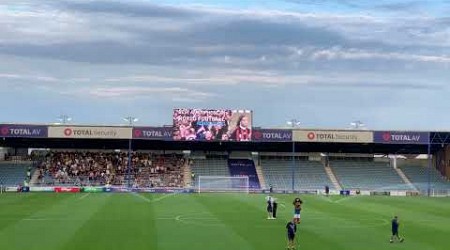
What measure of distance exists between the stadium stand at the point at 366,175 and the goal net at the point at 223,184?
1265 centimetres

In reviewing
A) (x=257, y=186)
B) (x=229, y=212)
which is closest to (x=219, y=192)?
(x=257, y=186)

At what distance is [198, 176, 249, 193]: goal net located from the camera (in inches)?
3410

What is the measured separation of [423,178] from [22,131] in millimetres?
50529

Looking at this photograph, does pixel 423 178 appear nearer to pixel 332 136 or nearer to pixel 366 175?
pixel 366 175

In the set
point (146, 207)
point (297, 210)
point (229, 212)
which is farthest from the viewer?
point (146, 207)

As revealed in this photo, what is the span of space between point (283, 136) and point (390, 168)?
1730 centimetres

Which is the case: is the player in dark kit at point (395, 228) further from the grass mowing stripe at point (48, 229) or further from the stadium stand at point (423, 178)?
the stadium stand at point (423, 178)

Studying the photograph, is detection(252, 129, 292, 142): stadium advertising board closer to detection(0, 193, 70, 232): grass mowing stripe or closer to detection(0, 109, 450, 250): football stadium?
detection(0, 109, 450, 250): football stadium

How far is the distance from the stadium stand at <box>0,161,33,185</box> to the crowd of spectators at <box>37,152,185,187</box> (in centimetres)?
187

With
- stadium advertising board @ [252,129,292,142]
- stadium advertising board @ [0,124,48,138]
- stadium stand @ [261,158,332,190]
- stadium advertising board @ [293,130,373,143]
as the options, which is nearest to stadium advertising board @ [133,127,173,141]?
stadium advertising board @ [252,129,292,142]

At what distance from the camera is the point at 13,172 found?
89688 mm

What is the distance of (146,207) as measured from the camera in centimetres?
5653

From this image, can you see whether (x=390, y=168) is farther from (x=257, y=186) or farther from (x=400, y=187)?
(x=257, y=186)

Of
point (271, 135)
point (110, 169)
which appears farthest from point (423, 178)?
point (110, 169)
